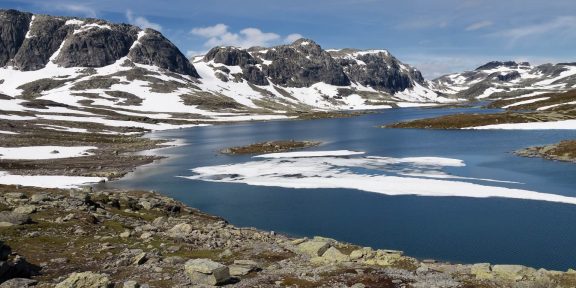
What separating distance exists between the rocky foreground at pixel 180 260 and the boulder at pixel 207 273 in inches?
2.1

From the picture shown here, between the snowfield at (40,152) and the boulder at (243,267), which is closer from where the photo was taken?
the boulder at (243,267)

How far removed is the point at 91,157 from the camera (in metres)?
104

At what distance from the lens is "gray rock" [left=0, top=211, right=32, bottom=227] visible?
106 ft

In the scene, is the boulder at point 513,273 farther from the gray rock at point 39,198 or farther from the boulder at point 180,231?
the gray rock at point 39,198

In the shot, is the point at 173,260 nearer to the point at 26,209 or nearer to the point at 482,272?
the point at 26,209

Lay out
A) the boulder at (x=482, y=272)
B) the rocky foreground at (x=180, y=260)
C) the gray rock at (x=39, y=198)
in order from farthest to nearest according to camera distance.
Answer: the gray rock at (x=39, y=198), the boulder at (x=482, y=272), the rocky foreground at (x=180, y=260)

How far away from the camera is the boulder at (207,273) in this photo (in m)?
23.9

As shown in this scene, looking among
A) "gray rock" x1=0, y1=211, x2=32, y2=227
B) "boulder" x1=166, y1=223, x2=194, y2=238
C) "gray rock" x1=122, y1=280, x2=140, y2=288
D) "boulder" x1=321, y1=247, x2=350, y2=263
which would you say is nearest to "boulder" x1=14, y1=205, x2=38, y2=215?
"gray rock" x1=0, y1=211, x2=32, y2=227

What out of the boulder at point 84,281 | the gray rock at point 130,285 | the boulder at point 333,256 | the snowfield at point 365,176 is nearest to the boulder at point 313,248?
the boulder at point 333,256

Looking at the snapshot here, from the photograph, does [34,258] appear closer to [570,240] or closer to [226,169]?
[570,240]

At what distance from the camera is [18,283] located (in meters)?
21.9

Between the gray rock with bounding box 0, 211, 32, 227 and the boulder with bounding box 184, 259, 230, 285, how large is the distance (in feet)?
50.7

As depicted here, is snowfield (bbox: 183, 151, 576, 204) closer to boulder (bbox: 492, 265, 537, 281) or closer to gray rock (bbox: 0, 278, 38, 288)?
boulder (bbox: 492, 265, 537, 281)

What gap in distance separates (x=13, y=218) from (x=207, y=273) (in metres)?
17.3
